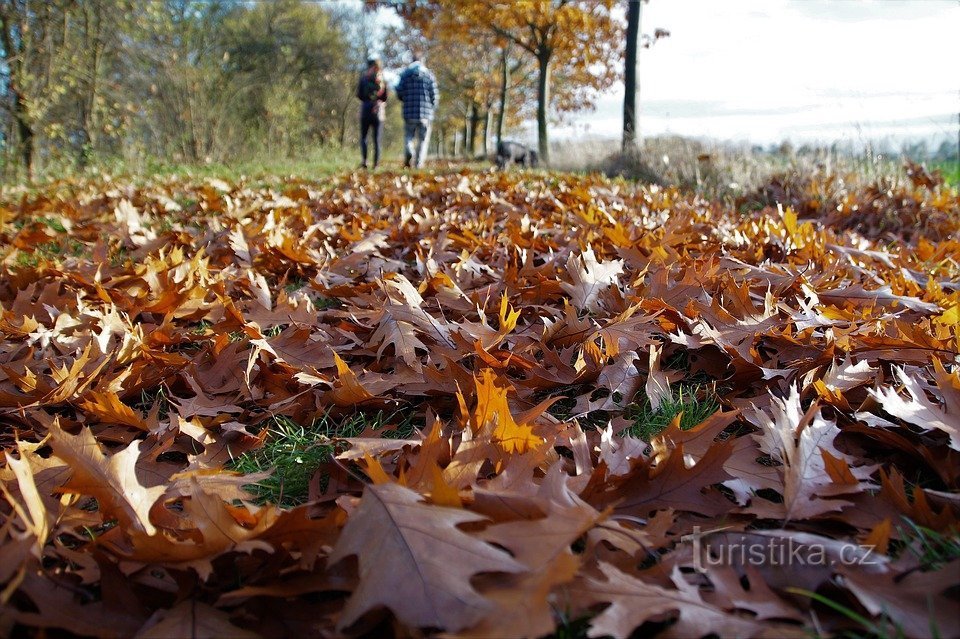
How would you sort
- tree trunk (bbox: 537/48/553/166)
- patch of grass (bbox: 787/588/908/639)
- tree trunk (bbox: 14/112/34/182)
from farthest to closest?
tree trunk (bbox: 537/48/553/166)
tree trunk (bbox: 14/112/34/182)
patch of grass (bbox: 787/588/908/639)

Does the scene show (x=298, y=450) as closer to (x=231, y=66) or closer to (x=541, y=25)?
(x=541, y=25)

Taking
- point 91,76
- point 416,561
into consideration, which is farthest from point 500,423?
point 91,76

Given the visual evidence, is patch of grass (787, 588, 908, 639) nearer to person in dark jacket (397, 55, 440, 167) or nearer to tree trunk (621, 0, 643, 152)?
tree trunk (621, 0, 643, 152)

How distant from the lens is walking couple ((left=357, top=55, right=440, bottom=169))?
1134 cm

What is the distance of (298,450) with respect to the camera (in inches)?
53.7

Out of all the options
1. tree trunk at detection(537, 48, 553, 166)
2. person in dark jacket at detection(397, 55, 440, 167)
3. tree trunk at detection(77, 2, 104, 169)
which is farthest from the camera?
tree trunk at detection(537, 48, 553, 166)

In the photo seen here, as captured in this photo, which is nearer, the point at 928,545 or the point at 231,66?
the point at 928,545

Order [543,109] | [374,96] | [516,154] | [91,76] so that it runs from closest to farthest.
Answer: [91,76]
[374,96]
[516,154]
[543,109]

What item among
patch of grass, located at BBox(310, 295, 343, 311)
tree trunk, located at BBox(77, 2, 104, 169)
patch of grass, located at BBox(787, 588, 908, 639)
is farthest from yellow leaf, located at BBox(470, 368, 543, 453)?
tree trunk, located at BBox(77, 2, 104, 169)

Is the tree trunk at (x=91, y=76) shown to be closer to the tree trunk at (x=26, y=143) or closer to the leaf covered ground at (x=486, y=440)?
the tree trunk at (x=26, y=143)

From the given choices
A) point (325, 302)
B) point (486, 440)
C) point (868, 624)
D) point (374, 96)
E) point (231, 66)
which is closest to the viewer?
point (868, 624)

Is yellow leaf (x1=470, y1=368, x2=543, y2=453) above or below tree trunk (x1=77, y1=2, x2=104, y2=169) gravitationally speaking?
below

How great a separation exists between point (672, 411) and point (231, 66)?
68.7 ft

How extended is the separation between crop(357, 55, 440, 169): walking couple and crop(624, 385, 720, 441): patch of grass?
10.5m
